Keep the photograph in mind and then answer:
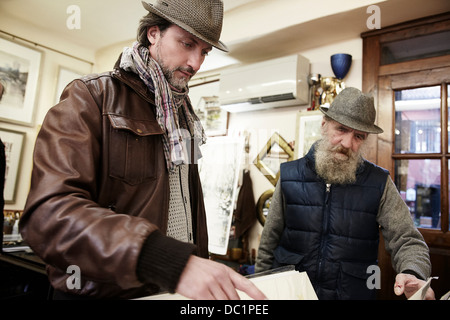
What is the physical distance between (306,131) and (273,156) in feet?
1.65

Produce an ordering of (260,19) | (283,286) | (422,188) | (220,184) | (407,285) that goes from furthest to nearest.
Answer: (260,19) < (220,184) < (422,188) < (407,285) < (283,286)

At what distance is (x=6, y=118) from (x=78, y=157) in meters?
3.91

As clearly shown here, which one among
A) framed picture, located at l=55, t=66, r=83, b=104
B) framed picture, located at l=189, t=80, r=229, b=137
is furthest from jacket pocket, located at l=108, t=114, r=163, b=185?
Result: framed picture, located at l=55, t=66, r=83, b=104

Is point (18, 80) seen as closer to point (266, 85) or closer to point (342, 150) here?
point (266, 85)

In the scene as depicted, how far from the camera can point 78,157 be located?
76cm

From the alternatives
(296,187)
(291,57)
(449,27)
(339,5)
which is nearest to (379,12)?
(339,5)

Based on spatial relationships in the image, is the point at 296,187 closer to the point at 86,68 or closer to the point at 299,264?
the point at 299,264

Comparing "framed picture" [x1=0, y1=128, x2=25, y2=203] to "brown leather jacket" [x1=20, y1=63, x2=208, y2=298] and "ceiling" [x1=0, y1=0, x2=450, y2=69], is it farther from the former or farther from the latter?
"brown leather jacket" [x1=20, y1=63, x2=208, y2=298]

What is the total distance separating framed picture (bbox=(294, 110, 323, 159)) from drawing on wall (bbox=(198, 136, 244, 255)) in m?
0.54

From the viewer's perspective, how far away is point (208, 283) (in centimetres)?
53

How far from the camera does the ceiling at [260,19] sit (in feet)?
8.19

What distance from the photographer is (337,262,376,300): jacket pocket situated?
5.32 feet

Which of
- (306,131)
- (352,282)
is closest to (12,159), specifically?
(306,131)

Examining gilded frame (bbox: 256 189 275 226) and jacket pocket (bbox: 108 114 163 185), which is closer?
jacket pocket (bbox: 108 114 163 185)
